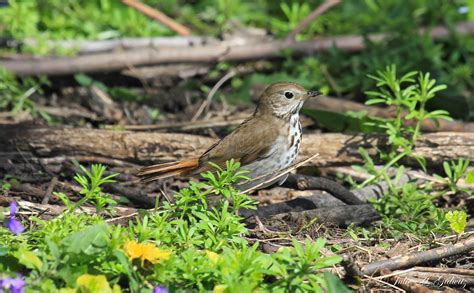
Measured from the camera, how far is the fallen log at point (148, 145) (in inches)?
249

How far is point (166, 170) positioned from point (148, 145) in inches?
23.5

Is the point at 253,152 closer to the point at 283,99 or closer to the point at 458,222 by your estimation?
the point at 283,99

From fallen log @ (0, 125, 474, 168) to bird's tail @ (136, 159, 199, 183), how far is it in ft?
1.49

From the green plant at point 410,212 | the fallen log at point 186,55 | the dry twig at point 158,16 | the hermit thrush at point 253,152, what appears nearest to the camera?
the green plant at point 410,212

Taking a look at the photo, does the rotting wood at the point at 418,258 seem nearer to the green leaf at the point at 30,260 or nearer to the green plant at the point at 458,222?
the green plant at the point at 458,222

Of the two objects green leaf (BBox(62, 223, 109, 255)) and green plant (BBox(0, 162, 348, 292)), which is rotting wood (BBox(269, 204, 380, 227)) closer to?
green plant (BBox(0, 162, 348, 292))

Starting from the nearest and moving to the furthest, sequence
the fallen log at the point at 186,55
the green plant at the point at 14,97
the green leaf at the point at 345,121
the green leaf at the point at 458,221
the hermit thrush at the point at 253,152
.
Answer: the green leaf at the point at 458,221
the hermit thrush at the point at 253,152
the green leaf at the point at 345,121
the green plant at the point at 14,97
the fallen log at the point at 186,55

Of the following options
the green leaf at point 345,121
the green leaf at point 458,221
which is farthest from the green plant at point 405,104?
the green leaf at point 458,221

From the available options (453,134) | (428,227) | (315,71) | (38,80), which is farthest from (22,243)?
(315,71)

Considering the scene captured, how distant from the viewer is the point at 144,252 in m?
4.00

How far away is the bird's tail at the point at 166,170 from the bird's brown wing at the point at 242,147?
72 millimetres

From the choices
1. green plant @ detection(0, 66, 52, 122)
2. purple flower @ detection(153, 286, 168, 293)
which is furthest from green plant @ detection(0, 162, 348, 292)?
green plant @ detection(0, 66, 52, 122)

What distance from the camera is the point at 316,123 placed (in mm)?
7352

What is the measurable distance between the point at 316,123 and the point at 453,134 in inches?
51.4
